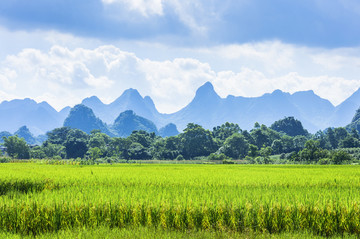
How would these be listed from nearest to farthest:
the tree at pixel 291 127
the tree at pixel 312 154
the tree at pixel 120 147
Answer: the tree at pixel 312 154, the tree at pixel 120 147, the tree at pixel 291 127

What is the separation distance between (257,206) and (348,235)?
216 cm

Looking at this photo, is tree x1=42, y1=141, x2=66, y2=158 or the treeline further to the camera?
tree x1=42, y1=141, x2=66, y2=158

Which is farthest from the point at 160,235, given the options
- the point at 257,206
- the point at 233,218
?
the point at 257,206

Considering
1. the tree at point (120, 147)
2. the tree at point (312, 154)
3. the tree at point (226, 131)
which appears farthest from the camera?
the tree at point (226, 131)

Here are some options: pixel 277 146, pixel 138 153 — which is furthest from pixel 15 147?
pixel 277 146

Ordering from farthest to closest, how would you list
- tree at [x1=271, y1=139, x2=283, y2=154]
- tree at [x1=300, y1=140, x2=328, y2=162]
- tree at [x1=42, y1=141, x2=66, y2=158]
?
tree at [x1=42, y1=141, x2=66, y2=158], tree at [x1=271, y1=139, x2=283, y2=154], tree at [x1=300, y1=140, x2=328, y2=162]

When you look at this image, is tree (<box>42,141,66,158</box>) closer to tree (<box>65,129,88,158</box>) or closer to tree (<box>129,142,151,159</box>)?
tree (<box>65,129,88,158</box>)

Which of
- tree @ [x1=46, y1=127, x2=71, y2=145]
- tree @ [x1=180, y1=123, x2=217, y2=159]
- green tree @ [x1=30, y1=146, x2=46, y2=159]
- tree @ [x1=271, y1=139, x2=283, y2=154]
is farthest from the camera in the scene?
tree @ [x1=46, y1=127, x2=71, y2=145]

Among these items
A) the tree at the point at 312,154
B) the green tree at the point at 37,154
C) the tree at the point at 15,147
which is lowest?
the tree at the point at 312,154

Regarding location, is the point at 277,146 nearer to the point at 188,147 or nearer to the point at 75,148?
the point at 188,147

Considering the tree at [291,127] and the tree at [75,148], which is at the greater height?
the tree at [291,127]

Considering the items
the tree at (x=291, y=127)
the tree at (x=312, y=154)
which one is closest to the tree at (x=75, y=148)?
the tree at (x=312, y=154)

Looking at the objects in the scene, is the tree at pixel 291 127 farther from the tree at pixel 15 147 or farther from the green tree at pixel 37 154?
the tree at pixel 15 147

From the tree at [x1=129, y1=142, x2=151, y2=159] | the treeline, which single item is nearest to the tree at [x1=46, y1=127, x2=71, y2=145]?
the treeline
